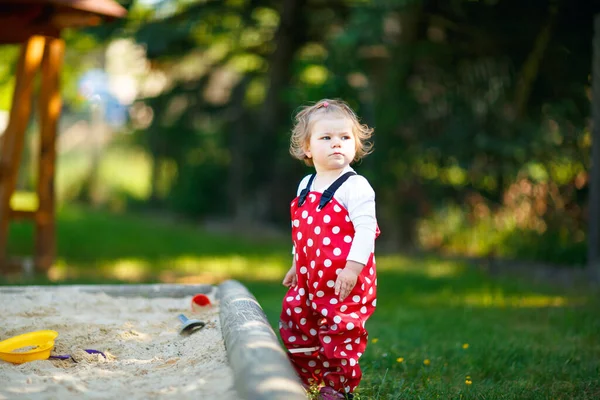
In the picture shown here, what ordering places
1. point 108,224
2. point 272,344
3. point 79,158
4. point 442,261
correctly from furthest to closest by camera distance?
1. point 79,158
2. point 108,224
3. point 442,261
4. point 272,344

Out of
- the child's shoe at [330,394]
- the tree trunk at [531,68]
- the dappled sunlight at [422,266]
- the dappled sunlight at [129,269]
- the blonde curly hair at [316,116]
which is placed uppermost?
the tree trunk at [531,68]

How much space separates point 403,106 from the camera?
9070 millimetres

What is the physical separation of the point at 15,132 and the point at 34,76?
0.56m

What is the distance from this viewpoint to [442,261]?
862 centimetres

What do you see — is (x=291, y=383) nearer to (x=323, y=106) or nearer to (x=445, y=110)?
(x=323, y=106)

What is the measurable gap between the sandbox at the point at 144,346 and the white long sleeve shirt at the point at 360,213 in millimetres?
451

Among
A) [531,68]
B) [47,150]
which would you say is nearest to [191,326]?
[47,150]

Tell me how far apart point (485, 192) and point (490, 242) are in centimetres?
70

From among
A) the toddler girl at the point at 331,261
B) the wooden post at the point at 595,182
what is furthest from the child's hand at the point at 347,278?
the wooden post at the point at 595,182

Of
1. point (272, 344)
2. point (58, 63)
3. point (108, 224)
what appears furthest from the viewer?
point (108, 224)

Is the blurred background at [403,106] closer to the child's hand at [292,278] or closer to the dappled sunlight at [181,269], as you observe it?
the dappled sunlight at [181,269]

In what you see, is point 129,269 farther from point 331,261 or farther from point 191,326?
point 331,261

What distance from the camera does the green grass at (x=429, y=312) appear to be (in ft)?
11.7

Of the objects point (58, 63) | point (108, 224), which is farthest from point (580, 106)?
point (108, 224)
